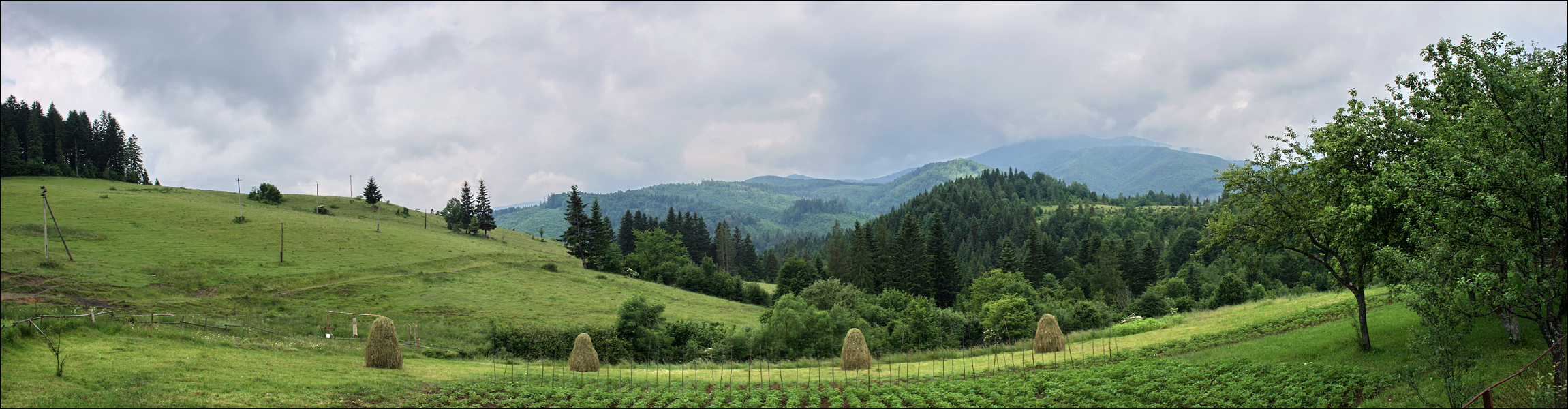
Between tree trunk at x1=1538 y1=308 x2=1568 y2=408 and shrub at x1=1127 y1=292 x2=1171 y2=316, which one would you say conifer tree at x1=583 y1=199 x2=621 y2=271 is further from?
tree trunk at x1=1538 y1=308 x2=1568 y2=408

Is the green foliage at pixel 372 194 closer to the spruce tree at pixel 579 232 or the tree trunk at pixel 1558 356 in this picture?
the spruce tree at pixel 579 232

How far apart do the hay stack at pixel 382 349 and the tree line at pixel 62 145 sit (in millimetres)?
11623

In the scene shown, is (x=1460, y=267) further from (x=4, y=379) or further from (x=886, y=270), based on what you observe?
(x=886, y=270)

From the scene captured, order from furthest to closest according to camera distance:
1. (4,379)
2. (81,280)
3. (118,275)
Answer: (118,275), (81,280), (4,379)

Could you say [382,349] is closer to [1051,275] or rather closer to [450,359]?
[450,359]

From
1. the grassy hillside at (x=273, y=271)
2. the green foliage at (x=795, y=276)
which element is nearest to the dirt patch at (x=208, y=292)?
the grassy hillside at (x=273, y=271)

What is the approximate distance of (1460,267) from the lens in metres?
14.1

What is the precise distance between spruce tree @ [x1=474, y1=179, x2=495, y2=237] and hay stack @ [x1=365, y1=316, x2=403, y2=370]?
7747 centimetres

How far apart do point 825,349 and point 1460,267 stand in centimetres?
3535

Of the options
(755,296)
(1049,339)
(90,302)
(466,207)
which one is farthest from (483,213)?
(1049,339)

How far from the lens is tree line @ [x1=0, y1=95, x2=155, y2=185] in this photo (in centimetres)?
2691

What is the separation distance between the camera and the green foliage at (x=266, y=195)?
8494 cm

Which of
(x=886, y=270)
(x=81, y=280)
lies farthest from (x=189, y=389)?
(x=886, y=270)

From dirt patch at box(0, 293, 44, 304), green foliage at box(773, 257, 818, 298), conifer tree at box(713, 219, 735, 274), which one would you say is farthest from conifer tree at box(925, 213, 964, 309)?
dirt patch at box(0, 293, 44, 304)
